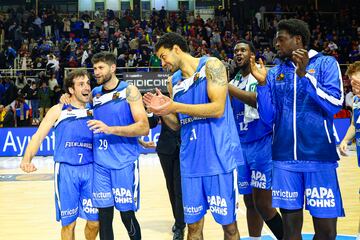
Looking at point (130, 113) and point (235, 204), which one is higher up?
point (130, 113)

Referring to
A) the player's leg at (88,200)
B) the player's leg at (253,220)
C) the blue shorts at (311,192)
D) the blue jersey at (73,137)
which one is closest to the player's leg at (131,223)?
the player's leg at (88,200)

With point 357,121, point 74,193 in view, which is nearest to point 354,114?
point 357,121

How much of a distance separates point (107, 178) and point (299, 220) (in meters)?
2.00

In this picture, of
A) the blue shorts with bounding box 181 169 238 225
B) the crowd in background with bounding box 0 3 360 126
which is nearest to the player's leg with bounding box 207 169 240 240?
the blue shorts with bounding box 181 169 238 225

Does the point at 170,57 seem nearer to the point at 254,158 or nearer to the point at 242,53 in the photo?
the point at 242,53

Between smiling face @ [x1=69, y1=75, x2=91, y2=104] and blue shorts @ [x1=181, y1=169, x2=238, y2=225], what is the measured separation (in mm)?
1586

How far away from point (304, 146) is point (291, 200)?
16.8 inches

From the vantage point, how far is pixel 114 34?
81.1ft

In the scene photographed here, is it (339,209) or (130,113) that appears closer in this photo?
(339,209)

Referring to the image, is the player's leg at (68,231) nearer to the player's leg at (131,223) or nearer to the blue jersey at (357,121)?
the player's leg at (131,223)

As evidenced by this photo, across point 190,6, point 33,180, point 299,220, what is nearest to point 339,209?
point 299,220

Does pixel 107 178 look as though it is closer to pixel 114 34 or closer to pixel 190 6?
pixel 114 34

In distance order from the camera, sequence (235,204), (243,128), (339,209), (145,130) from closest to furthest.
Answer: (339,209) → (235,204) → (145,130) → (243,128)

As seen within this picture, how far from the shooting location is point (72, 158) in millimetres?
5621
